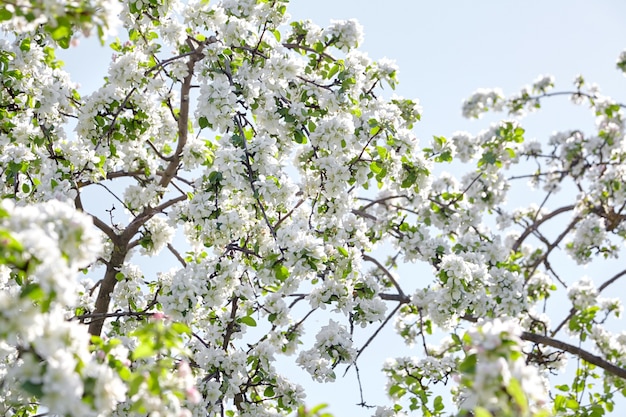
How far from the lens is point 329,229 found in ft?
15.4

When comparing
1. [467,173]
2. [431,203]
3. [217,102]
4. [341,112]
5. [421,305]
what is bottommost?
[421,305]

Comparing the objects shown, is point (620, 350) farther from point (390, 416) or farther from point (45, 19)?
point (45, 19)

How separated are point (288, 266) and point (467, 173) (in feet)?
16.1

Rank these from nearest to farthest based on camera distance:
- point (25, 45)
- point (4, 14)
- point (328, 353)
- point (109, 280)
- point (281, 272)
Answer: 1. point (4, 14)
2. point (281, 272)
3. point (328, 353)
4. point (25, 45)
5. point (109, 280)

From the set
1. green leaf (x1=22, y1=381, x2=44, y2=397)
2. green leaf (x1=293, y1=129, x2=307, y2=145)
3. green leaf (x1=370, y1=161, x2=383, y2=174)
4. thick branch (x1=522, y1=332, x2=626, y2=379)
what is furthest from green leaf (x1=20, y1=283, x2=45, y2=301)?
thick branch (x1=522, y1=332, x2=626, y2=379)

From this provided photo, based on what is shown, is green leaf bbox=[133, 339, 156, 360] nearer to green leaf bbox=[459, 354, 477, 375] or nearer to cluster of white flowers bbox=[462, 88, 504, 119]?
green leaf bbox=[459, 354, 477, 375]

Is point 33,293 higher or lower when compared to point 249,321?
lower

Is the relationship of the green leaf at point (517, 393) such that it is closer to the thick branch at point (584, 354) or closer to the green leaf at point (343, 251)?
the green leaf at point (343, 251)

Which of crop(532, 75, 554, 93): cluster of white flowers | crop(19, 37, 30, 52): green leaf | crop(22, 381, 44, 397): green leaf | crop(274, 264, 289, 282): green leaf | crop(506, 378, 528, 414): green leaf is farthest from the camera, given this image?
crop(532, 75, 554, 93): cluster of white flowers

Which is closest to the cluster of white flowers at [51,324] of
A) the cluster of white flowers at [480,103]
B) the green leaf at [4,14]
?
the green leaf at [4,14]

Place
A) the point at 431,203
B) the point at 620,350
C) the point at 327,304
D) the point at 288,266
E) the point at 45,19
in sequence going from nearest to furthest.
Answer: the point at 45,19 → the point at 288,266 → the point at 327,304 → the point at 431,203 → the point at 620,350

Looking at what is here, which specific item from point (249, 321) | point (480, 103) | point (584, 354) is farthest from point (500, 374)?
point (480, 103)

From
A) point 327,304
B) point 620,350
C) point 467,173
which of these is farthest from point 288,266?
point 620,350

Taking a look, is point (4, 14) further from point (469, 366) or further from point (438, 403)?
point (438, 403)
